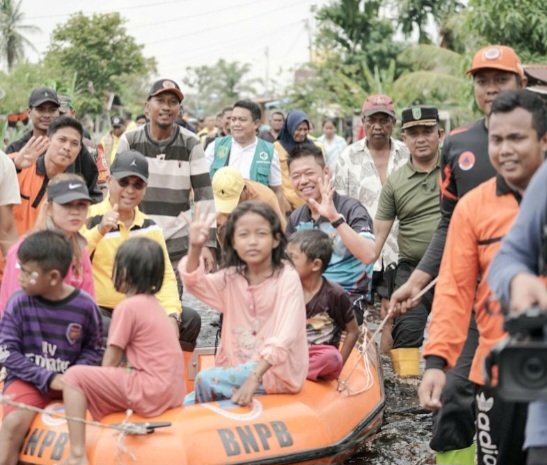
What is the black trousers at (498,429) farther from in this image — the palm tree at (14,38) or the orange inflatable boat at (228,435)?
the palm tree at (14,38)

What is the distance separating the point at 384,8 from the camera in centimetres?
4528

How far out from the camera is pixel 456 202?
5.21 m

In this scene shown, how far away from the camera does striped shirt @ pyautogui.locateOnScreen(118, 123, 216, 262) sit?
25.8 ft

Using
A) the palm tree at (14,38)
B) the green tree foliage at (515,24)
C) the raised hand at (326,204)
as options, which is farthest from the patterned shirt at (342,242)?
the palm tree at (14,38)

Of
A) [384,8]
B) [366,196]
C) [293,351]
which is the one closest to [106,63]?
[384,8]

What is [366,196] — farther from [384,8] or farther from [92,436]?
[384,8]

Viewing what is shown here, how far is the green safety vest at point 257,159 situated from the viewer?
380 inches

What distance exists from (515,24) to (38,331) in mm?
17646

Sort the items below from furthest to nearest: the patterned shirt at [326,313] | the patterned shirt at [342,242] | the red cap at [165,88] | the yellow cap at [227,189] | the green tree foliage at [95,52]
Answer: the green tree foliage at [95,52] < the red cap at [165,88] < the yellow cap at [227,189] < the patterned shirt at [342,242] < the patterned shirt at [326,313]

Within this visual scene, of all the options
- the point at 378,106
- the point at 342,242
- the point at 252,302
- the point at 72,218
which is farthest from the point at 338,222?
the point at 378,106

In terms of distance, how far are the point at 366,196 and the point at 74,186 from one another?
3.43 metres

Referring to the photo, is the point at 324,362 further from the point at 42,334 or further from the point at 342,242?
the point at 42,334

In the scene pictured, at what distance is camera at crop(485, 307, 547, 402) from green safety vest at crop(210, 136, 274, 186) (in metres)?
6.64

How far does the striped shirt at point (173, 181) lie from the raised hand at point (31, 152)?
0.69m
